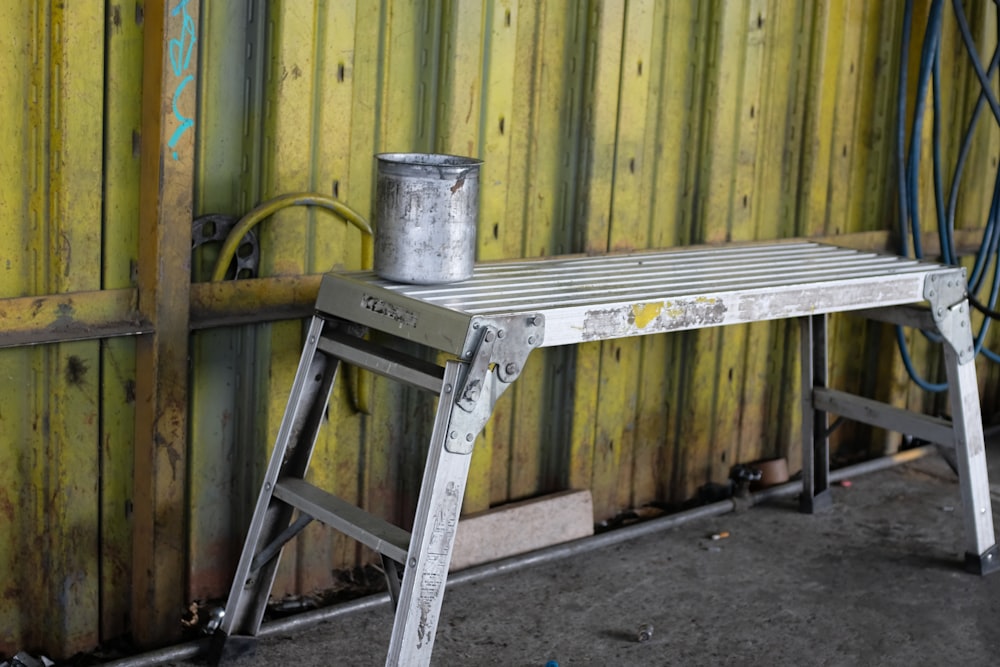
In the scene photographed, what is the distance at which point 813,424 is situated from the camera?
4.06 metres

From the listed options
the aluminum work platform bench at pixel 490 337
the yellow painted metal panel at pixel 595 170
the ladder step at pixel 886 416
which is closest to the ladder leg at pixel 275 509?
the aluminum work platform bench at pixel 490 337

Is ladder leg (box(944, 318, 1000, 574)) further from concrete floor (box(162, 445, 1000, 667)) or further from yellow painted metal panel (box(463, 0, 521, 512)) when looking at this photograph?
yellow painted metal panel (box(463, 0, 521, 512))

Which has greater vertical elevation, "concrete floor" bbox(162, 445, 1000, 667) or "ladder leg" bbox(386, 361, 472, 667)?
"ladder leg" bbox(386, 361, 472, 667)

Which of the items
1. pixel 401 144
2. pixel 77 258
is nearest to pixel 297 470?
pixel 77 258

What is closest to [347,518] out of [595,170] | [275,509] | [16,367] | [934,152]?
[275,509]

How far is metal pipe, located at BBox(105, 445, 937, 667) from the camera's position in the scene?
2838mm

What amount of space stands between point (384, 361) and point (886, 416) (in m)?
1.92

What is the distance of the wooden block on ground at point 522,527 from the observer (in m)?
3.44

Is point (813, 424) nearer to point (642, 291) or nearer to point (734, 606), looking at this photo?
point (734, 606)

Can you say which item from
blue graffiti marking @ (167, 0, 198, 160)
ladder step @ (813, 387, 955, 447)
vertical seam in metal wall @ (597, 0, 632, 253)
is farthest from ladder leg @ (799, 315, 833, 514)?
blue graffiti marking @ (167, 0, 198, 160)

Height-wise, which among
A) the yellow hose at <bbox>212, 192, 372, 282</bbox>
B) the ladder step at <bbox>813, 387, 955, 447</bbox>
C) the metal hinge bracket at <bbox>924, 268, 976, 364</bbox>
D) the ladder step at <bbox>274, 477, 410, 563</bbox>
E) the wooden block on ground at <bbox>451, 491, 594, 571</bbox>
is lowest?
the wooden block on ground at <bbox>451, 491, 594, 571</bbox>

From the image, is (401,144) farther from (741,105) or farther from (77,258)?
(741,105)

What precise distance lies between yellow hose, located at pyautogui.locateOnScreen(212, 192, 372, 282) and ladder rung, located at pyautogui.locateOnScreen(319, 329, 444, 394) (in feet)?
0.96

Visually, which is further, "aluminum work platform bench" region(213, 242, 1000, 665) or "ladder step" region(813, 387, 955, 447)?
"ladder step" region(813, 387, 955, 447)
